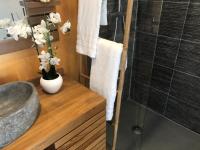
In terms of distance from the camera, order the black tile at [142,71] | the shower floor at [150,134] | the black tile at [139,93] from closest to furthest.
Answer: the shower floor at [150,134], the black tile at [142,71], the black tile at [139,93]

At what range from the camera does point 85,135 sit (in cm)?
112

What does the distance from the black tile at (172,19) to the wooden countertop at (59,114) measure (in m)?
1.09

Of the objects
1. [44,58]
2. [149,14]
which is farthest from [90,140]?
[149,14]

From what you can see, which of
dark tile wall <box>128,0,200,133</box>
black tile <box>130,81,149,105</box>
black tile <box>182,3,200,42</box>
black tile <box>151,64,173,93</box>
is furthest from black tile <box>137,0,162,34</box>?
black tile <box>130,81,149,105</box>

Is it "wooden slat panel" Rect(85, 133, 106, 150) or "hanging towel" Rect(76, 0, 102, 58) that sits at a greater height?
"hanging towel" Rect(76, 0, 102, 58)

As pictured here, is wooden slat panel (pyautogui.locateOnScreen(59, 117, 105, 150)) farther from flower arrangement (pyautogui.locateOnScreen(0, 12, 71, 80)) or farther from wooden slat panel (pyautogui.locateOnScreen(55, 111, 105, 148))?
flower arrangement (pyautogui.locateOnScreen(0, 12, 71, 80))

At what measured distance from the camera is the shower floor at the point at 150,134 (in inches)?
70.1

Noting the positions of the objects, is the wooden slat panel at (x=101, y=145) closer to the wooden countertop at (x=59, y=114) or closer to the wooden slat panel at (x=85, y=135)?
the wooden slat panel at (x=85, y=135)

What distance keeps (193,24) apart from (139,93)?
3.23 feet

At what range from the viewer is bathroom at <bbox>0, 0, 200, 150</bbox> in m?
1.06

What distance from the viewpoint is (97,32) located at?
1184 millimetres

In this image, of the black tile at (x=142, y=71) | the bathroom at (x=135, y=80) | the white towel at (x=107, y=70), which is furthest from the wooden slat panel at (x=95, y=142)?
the black tile at (x=142, y=71)

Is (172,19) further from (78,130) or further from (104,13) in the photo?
(78,130)

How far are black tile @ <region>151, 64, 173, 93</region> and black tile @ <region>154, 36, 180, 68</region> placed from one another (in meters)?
0.06
